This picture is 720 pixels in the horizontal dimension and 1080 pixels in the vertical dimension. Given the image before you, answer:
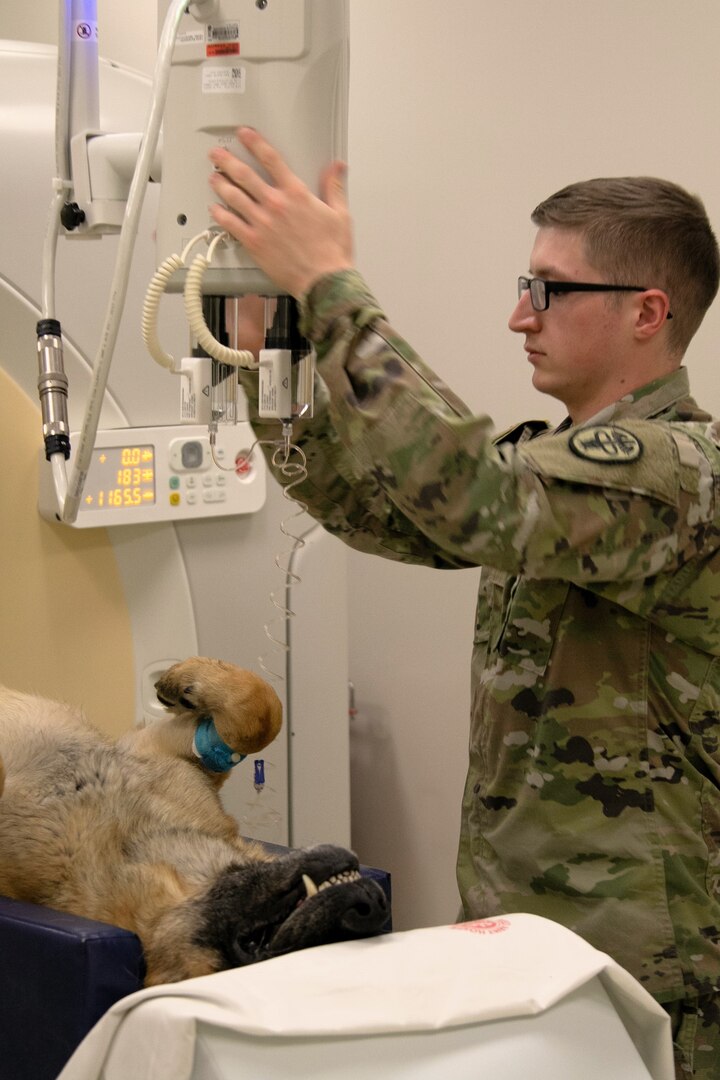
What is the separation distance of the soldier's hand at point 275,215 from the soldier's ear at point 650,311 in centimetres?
49

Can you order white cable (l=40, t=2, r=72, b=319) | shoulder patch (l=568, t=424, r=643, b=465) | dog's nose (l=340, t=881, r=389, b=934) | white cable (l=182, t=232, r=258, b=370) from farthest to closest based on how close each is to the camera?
white cable (l=40, t=2, r=72, b=319)
shoulder patch (l=568, t=424, r=643, b=465)
white cable (l=182, t=232, r=258, b=370)
dog's nose (l=340, t=881, r=389, b=934)

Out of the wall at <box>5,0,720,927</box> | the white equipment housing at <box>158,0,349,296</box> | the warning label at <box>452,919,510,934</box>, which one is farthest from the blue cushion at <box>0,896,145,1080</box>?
the wall at <box>5,0,720,927</box>

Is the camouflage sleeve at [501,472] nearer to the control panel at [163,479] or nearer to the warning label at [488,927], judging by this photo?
the warning label at [488,927]

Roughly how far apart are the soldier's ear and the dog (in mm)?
→ 682

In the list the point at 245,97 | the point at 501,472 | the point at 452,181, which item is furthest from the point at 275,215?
the point at 452,181

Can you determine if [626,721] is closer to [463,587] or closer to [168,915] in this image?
[168,915]

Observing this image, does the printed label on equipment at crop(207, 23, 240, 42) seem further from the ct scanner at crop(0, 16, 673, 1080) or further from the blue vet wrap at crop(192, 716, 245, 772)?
the ct scanner at crop(0, 16, 673, 1080)

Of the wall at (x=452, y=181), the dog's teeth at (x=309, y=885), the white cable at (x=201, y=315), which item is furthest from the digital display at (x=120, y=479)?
the dog's teeth at (x=309, y=885)

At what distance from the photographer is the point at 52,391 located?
1594 mm

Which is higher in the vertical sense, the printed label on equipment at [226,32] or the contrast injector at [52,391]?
the printed label on equipment at [226,32]

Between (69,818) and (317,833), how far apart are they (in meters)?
1.12

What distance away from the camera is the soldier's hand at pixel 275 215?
4.13ft

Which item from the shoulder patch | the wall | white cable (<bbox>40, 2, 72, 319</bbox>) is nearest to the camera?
the shoulder patch

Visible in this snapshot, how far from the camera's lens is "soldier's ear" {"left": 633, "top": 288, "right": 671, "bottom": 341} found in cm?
160
